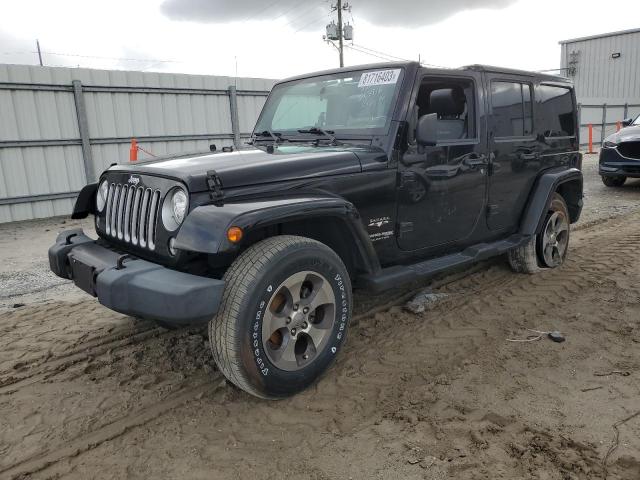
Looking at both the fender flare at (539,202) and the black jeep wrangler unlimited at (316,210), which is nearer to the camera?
the black jeep wrangler unlimited at (316,210)

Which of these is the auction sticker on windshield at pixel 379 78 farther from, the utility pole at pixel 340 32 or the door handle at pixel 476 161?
the utility pole at pixel 340 32

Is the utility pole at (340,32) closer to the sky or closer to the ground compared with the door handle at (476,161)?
closer to the sky

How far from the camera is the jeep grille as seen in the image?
114 inches

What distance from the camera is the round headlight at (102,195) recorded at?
3.50 meters

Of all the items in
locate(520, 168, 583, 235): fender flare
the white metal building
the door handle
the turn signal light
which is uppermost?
the white metal building

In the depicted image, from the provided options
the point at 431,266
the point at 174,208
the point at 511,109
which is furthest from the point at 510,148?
the point at 174,208

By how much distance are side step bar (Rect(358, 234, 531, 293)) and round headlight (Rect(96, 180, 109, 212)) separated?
1.85 m

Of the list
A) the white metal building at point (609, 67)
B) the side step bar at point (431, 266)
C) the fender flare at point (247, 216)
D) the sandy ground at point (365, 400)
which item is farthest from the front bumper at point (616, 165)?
the white metal building at point (609, 67)

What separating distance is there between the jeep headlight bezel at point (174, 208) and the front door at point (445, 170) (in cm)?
154

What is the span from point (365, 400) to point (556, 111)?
3.78 m

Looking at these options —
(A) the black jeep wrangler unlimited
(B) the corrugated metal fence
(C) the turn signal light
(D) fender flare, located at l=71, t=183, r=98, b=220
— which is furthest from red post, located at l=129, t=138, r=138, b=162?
(C) the turn signal light

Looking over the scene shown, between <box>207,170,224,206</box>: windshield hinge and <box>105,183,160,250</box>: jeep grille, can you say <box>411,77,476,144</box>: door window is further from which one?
<box>105,183,160,250</box>: jeep grille

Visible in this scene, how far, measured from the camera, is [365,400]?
2.92 m

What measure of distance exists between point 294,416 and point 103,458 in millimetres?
978
